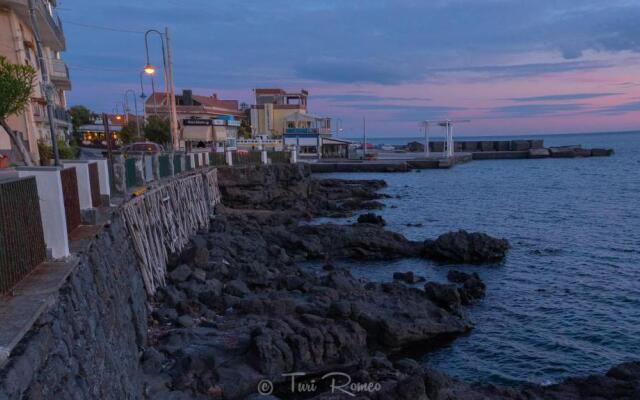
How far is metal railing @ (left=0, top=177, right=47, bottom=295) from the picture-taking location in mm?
6152

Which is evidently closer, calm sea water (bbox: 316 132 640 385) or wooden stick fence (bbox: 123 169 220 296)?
calm sea water (bbox: 316 132 640 385)

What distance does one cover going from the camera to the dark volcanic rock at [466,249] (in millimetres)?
22906

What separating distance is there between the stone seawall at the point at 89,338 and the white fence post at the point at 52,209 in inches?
14.8

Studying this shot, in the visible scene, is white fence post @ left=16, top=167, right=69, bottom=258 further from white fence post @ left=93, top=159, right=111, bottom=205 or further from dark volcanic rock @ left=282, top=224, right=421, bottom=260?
dark volcanic rock @ left=282, top=224, right=421, bottom=260

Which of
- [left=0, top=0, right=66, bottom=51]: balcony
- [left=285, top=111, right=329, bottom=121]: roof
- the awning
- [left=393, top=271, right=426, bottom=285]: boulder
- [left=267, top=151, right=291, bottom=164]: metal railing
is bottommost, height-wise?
[left=393, top=271, right=426, bottom=285]: boulder

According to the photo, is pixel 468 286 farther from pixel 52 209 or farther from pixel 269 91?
pixel 269 91

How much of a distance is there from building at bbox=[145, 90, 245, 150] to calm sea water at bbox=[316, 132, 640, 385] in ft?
70.3

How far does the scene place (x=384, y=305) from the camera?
48.8ft

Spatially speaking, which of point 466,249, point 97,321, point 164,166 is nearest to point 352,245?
point 466,249

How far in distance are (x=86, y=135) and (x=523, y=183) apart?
57546 millimetres

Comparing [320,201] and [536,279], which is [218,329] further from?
[320,201]

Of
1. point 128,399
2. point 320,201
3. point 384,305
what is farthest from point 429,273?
point 320,201

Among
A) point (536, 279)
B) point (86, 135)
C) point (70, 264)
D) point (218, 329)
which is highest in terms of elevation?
point (86, 135)

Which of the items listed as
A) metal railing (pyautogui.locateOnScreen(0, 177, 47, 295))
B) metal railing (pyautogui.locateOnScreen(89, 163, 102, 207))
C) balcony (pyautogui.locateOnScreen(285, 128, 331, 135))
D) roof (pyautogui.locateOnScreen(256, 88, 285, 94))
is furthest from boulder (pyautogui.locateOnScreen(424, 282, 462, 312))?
roof (pyautogui.locateOnScreen(256, 88, 285, 94))
